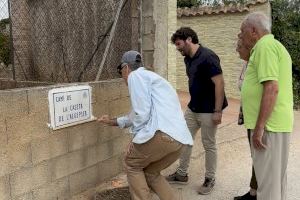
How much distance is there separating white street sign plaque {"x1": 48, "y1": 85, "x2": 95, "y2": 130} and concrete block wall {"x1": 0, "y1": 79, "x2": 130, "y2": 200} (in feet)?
0.21

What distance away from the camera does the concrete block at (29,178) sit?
137 inches

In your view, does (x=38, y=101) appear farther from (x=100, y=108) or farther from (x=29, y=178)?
(x=100, y=108)

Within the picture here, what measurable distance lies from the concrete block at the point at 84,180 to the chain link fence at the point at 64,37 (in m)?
1.15

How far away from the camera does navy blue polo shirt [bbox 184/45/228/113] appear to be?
4172 millimetres

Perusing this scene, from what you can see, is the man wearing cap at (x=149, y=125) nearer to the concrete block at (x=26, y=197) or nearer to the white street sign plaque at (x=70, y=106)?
the white street sign plaque at (x=70, y=106)

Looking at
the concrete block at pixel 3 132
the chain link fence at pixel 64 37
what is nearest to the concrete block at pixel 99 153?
the chain link fence at pixel 64 37

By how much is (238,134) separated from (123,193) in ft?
11.3

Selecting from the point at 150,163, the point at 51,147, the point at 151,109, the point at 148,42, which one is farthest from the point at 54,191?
the point at 148,42

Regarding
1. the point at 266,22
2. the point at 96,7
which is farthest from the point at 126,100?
the point at 266,22

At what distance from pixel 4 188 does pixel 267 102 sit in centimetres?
225

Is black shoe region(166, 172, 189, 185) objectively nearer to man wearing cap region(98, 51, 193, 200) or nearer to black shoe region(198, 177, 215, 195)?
black shoe region(198, 177, 215, 195)

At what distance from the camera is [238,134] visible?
23.7 ft

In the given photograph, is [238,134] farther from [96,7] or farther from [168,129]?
[168,129]

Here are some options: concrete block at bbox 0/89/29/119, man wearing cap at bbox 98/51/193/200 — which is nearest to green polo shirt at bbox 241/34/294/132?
man wearing cap at bbox 98/51/193/200
